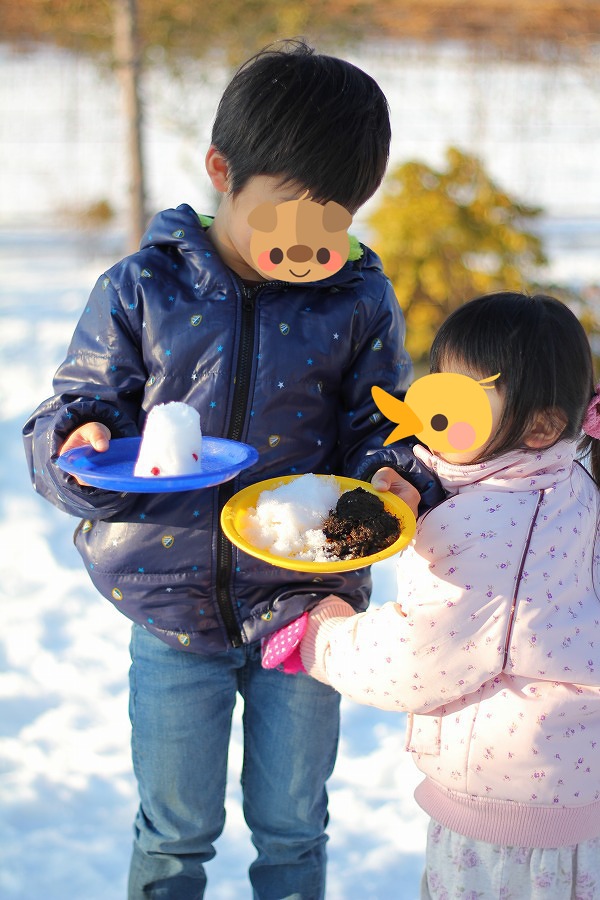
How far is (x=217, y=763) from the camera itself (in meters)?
1.73

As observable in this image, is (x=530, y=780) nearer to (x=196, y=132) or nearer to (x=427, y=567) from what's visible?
(x=427, y=567)

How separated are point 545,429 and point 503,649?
13.1 inches

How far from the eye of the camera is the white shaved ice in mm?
1402

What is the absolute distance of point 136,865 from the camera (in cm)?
176

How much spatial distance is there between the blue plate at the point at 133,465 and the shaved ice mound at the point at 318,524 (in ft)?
0.30

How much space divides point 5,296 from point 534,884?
589cm

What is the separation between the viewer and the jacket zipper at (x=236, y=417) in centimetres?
159

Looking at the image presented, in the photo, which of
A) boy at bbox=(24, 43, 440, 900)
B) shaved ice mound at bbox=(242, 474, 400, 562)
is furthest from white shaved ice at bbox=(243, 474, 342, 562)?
boy at bbox=(24, 43, 440, 900)

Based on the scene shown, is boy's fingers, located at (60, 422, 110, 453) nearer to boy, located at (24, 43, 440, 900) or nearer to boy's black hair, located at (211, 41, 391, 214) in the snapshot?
boy, located at (24, 43, 440, 900)

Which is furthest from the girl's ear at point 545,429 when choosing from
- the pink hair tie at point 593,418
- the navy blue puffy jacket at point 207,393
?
the navy blue puffy jacket at point 207,393

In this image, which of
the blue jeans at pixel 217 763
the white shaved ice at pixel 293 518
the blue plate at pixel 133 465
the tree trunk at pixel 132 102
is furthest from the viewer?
the tree trunk at pixel 132 102

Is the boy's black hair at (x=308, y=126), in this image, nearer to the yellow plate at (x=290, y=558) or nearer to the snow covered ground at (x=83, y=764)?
the yellow plate at (x=290, y=558)

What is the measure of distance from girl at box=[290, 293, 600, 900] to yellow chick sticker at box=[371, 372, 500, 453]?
4 centimetres

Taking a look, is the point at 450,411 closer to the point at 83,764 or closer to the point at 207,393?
the point at 207,393
